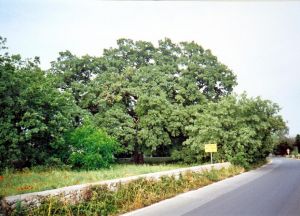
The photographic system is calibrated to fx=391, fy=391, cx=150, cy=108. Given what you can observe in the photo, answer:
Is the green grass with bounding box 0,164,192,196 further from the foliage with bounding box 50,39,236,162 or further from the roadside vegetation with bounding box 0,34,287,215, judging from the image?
the foliage with bounding box 50,39,236,162

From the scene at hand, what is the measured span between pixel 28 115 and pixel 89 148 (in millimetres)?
5879

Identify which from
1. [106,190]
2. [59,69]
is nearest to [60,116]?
[59,69]

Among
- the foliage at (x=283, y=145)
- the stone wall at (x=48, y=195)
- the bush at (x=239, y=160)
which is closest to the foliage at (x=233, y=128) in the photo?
the bush at (x=239, y=160)

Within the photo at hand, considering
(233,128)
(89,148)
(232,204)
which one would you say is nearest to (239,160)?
(233,128)

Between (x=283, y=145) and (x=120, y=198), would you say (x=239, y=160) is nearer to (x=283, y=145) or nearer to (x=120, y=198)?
(x=120, y=198)

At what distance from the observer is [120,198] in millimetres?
12164

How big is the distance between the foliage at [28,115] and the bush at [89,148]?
1237 millimetres

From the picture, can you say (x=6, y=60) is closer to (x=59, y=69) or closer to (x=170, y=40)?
(x=59, y=69)

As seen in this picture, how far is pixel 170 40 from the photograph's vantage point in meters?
47.8

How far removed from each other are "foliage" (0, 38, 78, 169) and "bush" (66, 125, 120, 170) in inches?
48.7

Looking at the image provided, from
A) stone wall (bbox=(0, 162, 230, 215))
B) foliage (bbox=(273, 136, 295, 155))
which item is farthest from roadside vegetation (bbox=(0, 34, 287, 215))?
foliage (bbox=(273, 136, 295, 155))

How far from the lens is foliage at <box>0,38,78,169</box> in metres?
29.2

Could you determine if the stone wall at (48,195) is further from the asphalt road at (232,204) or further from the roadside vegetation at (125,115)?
the roadside vegetation at (125,115)

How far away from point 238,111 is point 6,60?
66.3 ft
